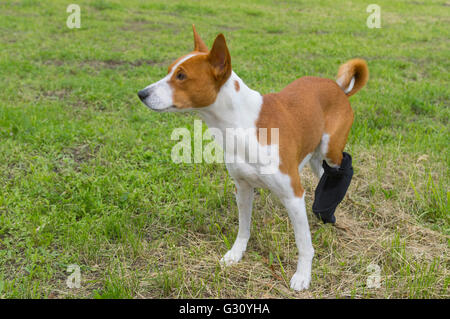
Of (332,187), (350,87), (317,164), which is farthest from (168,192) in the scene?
(350,87)

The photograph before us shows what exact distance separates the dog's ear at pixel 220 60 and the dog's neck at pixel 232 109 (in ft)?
0.28

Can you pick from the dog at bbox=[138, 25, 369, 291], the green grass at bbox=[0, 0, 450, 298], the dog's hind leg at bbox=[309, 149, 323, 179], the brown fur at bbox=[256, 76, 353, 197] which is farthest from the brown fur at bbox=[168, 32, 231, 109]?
the dog's hind leg at bbox=[309, 149, 323, 179]

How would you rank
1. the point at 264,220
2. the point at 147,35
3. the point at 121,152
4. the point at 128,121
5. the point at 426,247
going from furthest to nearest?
the point at 147,35, the point at 128,121, the point at 121,152, the point at 264,220, the point at 426,247

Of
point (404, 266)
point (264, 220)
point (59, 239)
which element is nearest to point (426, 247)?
point (404, 266)

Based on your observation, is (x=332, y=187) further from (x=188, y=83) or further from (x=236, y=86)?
(x=188, y=83)

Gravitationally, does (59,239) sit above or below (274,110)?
below

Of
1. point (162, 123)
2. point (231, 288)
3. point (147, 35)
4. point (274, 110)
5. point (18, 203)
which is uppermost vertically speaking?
point (147, 35)

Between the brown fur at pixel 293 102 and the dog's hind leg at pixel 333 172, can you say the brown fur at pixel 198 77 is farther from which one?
the dog's hind leg at pixel 333 172

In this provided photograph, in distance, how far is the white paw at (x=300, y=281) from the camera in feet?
9.57

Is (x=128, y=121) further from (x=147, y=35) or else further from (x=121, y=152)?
(x=147, y=35)

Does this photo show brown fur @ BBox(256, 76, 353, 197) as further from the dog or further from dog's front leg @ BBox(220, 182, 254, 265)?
dog's front leg @ BBox(220, 182, 254, 265)

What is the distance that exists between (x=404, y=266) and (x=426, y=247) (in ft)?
1.17

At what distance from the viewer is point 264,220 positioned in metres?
3.62

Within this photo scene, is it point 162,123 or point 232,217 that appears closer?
point 232,217
